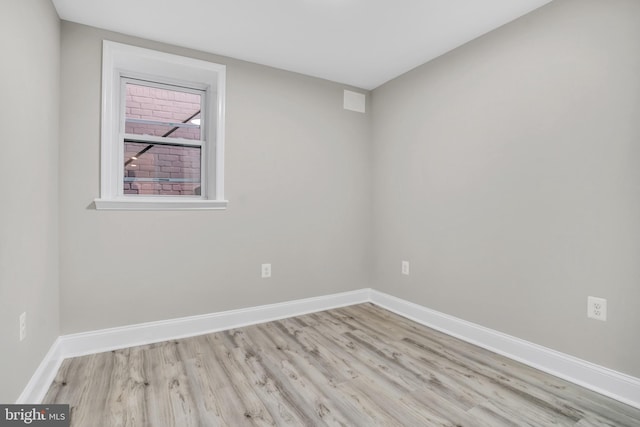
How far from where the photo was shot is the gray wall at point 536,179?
65.7 inches

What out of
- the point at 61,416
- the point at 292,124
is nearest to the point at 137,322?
the point at 61,416

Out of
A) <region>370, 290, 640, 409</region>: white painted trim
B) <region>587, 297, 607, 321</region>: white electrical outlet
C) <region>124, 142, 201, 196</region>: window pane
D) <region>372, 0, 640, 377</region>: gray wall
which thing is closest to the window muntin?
<region>124, 142, 201, 196</region>: window pane

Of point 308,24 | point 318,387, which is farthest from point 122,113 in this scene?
point 318,387

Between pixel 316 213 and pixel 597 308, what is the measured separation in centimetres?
209

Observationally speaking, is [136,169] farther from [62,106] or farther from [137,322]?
[137,322]

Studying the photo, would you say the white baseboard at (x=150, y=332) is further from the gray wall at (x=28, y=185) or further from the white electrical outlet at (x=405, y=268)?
the white electrical outlet at (x=405, y=268)

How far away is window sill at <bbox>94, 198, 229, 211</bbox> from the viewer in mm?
2188

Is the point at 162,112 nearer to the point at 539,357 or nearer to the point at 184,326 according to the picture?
the point at 184,326

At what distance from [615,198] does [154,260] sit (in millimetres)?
2880

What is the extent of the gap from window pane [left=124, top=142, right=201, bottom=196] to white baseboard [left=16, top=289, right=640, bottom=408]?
1043 mm

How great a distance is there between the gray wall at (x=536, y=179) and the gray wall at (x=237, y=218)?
0.67 m

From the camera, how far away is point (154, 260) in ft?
7.75

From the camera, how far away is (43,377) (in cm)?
171

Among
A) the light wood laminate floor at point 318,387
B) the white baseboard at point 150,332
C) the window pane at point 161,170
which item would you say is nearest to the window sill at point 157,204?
the window pane at point 161,170
